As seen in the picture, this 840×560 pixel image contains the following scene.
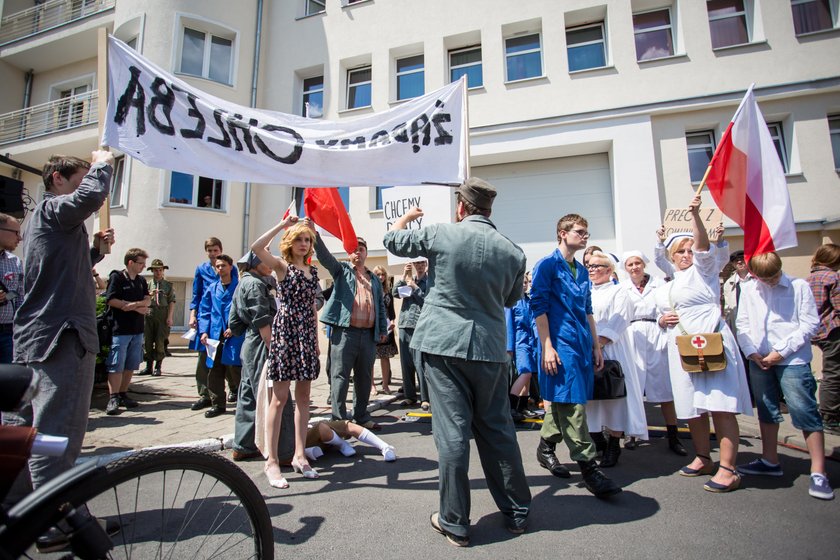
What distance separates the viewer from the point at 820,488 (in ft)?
10.7

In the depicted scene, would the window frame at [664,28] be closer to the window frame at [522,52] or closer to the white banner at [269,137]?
the window frame at [522,52]

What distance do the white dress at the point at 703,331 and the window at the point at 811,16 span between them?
11.4 metres

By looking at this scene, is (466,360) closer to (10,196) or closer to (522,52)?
(10,196)

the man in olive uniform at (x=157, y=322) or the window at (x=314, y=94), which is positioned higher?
the window at (x=314, y=94)

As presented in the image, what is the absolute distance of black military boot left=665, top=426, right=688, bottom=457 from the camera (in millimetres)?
4335

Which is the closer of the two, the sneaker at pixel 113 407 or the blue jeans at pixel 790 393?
the blue jeans at pixel 790 393

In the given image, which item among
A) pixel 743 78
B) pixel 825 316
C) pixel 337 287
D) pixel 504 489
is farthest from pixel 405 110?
pixel 743 78

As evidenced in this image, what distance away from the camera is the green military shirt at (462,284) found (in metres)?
2.68

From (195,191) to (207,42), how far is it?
4962 mm

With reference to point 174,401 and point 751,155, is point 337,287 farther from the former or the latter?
point 751,155

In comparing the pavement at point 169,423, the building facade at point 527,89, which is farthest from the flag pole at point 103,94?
the building facade at point 527,89

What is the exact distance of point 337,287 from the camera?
196 inches

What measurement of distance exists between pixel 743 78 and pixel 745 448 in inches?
398

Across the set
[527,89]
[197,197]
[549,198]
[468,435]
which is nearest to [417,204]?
[549,198]
